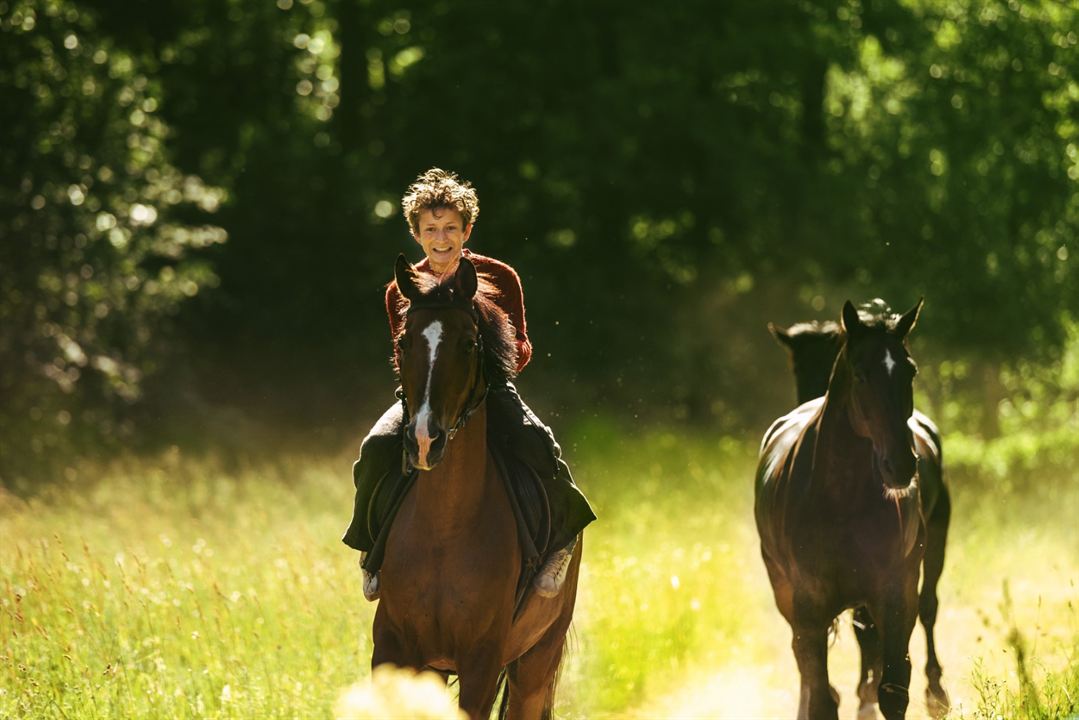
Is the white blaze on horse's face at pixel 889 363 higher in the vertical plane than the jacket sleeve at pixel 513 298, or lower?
higher

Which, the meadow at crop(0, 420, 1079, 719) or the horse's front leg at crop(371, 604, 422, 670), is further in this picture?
the meadow at crop(0, 420, 1079, 719)

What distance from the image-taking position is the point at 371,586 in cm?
631

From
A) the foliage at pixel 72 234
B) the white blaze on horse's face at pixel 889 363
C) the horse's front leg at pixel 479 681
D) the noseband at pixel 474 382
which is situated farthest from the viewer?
the foliage at pixel 72 234

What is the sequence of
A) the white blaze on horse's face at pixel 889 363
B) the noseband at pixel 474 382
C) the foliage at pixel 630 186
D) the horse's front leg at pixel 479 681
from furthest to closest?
the foliage at pixel 630 186, the white blaze on horse's face at pixel 889 363, the horse's front leg at pixel 479 681, the noseband at pixel 474 382

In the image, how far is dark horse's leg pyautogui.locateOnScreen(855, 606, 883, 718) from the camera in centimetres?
917

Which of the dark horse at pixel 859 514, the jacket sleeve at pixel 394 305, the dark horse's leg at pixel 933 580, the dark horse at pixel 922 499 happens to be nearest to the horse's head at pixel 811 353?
the dark horse at pixel 922 499

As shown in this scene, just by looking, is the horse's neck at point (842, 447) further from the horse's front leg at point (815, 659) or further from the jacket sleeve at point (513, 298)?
the jacket sleeve at point (513, 298)

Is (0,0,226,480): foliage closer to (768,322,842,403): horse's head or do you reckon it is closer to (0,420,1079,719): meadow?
(0,420,1079,719): meadow

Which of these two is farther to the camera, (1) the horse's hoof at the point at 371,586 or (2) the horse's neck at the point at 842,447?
(2) the horse's neck at the point at 842,447

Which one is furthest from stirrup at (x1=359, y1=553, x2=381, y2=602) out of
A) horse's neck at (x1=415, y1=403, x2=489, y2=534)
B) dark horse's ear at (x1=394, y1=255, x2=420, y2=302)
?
dark horse's ear at (x1=394, y1=255, x2=420, y2=302)

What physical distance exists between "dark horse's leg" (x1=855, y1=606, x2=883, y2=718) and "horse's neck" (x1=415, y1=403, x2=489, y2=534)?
3.87m

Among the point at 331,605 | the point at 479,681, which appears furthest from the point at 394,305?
the point at 331,605

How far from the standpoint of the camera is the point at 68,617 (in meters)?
8.91

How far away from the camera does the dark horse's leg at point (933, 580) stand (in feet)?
33.1
